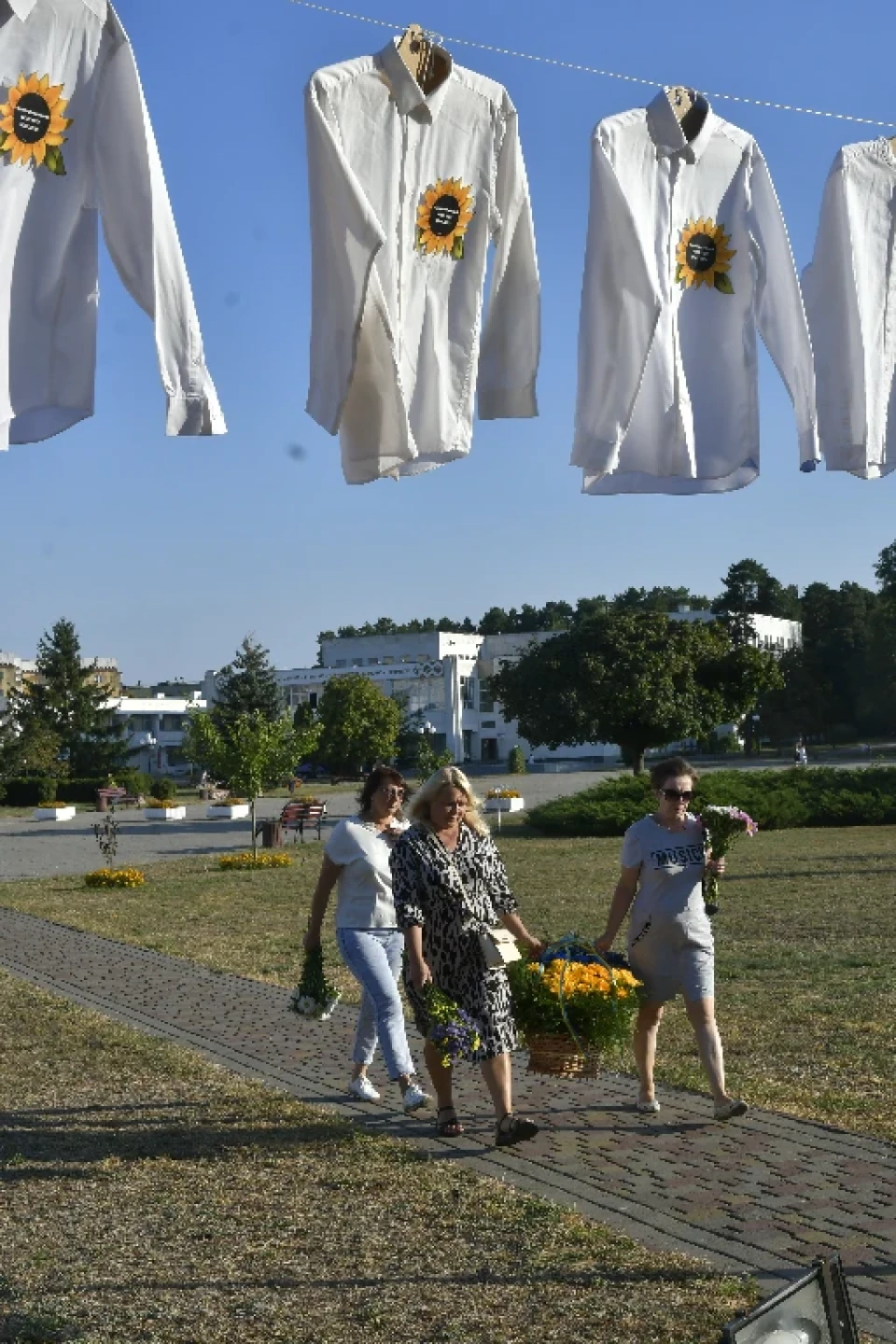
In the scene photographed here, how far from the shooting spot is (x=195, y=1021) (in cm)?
1109

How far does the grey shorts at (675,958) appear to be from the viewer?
7461 millimetres

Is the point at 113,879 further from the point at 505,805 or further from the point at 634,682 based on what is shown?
the point at 634,682

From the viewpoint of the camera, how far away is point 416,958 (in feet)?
23.2

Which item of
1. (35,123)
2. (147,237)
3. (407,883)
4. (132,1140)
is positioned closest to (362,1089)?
(132,1140)

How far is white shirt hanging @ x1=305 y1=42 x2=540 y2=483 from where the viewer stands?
5.71 m

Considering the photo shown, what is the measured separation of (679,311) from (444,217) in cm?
114

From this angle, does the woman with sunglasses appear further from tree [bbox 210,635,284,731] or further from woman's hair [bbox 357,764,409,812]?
tree [bbox 210,635,284,731]

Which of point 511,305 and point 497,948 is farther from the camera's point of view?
point 497,948

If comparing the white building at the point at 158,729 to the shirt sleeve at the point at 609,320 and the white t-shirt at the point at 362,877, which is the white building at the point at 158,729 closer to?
the white t-shirt at the point at 362,877

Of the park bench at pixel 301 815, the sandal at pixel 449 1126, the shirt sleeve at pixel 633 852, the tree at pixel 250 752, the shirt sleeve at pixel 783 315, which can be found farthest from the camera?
the park bench at pixel 301 815

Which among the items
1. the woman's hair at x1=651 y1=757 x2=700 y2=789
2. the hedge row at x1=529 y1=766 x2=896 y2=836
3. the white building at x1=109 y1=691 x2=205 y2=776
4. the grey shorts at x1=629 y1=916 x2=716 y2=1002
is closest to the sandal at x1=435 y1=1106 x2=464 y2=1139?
the grey shorts at x1=629 y1=916 x2=716 y2=1002

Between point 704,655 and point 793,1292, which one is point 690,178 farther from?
point 704,655

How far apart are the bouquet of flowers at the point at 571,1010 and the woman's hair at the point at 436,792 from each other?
71 cm

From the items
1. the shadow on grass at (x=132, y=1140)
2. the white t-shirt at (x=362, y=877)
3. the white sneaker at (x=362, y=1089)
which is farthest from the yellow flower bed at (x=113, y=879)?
the white t-shirt at (x=362, y=877)
